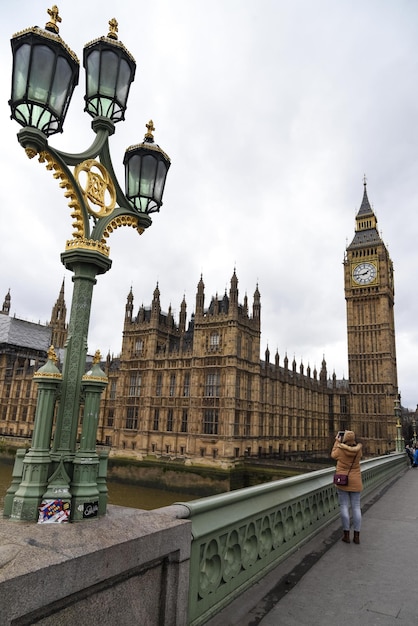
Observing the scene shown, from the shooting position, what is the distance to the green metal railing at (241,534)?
345cm

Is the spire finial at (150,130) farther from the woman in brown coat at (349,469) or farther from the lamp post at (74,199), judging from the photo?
the woman in brown coat at (349,469)

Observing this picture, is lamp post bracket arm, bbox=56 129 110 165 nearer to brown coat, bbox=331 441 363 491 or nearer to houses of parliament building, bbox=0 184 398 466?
brown coat, bbox=331 441 363 491

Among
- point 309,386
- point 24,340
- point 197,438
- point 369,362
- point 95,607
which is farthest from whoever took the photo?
point 24,340

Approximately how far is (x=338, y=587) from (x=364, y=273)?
74518mm

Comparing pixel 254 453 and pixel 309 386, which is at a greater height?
pixel 309 386

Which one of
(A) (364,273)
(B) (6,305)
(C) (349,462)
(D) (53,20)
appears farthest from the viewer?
(B) (6,305)

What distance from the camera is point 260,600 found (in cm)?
390

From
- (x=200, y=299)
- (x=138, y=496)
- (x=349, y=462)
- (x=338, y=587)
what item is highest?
(x=200, y=299)

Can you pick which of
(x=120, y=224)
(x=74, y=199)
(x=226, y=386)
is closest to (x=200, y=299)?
(x=226, y=386)

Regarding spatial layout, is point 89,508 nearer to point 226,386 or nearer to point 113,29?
point 113,29

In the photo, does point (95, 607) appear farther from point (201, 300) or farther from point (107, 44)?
point (201, 300)

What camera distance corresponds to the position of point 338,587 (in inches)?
168

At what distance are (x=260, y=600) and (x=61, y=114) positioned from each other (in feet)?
16.5

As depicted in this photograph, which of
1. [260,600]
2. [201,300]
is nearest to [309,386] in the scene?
[201,300]
